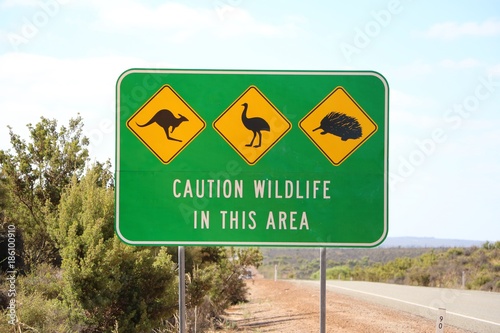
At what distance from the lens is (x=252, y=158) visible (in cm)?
675

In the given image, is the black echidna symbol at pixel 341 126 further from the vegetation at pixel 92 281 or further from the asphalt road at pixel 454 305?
the asphalt road at pixel 454 305

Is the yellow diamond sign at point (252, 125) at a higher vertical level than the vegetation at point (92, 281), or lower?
higher

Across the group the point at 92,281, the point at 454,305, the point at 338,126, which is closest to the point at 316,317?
the point at 454,305

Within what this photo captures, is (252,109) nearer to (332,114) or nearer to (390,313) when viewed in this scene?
(332,114)

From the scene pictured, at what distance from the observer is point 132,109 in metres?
6.76

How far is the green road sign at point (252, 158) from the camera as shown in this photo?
666cm

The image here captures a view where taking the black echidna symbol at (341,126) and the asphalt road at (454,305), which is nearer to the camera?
the black echidna symbol at (341,126)

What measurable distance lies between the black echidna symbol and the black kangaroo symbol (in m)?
1.35

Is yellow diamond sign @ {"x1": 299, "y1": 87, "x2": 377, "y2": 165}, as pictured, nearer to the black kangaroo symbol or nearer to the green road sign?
the green road sign

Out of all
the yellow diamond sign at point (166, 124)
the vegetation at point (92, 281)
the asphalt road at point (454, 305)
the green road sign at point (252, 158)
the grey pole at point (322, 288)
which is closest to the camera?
the grey pole at point (322, 288)

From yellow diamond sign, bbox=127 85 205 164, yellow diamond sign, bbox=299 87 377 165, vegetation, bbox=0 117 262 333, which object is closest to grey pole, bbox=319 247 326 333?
yellow diamond sign, bbox=299 87 377 165

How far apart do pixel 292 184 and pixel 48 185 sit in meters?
16.1

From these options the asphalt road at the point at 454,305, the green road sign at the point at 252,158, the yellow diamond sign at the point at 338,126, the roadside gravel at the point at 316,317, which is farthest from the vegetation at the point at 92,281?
the asphalt road at the point at 454,305

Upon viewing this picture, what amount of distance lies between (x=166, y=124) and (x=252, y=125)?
2.74 feet
